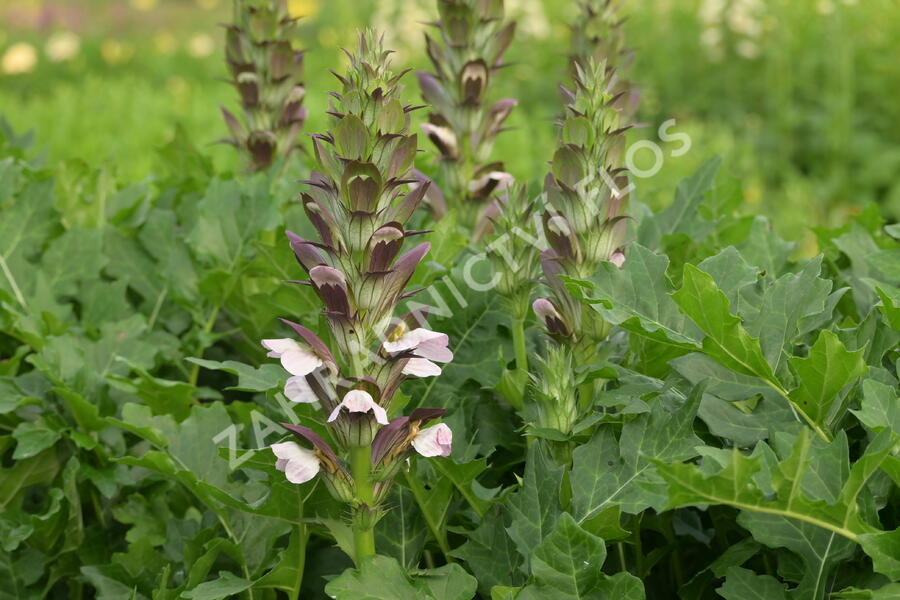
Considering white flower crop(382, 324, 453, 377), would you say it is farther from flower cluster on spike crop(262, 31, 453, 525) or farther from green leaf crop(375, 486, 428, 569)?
green leaf crop(375, 486, 428, 569)

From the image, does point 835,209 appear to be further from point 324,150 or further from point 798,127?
point 324,150

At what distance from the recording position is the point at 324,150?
1.38m

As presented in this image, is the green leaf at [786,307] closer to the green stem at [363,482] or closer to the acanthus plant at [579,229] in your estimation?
the acanthus plant at [579,229]

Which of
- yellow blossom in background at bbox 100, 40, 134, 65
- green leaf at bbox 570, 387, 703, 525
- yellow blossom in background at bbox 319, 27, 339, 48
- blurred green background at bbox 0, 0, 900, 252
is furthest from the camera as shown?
yellow blossom in background at bbox 100, 40, 134, 65

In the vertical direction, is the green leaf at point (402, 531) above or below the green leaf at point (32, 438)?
above

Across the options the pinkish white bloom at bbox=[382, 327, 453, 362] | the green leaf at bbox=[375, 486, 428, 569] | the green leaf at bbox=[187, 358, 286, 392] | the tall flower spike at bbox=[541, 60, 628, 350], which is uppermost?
the tall flower spike at bbox=[541, 60, 628, 350]

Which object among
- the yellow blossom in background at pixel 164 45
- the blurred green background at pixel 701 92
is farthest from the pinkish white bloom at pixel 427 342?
the yellow blossom in background at pixel 164 45

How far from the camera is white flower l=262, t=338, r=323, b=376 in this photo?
4.46ft

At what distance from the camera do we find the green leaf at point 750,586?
1.46 metres

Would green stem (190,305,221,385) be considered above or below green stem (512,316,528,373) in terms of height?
below

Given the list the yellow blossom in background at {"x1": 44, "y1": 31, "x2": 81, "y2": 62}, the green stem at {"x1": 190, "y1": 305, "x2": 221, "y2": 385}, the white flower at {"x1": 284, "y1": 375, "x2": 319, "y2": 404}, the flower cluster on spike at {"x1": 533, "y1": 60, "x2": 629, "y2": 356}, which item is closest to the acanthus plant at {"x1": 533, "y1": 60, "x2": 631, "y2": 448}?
A: the flower cluster on spike at {"x1": 533, "y1": 60, "x2": 629, "y2": 356}

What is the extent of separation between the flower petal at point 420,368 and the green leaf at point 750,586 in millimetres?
499

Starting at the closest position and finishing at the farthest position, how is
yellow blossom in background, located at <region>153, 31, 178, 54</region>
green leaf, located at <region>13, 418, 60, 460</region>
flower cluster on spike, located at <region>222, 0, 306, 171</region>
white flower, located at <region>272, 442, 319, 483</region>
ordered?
white flower, located at <region>272, 442, 319, 483</region> → green leaf, located at <region>13, 418, 60, 460</region> → flower cluster on spike, located at <region>222, 0, 306, 171</region> → yellow blossom in background, located at <region>153, 31, 178, 54</region>

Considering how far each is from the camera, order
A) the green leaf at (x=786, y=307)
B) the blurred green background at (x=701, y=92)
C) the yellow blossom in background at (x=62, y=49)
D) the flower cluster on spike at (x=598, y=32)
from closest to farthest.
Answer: the green leaf at (x=786, y=307), the flower cluster on spike at (x=598, y=32), the blurred green background at (x=701, y=92), the yellow blossom in background at (x=62, y=49)
